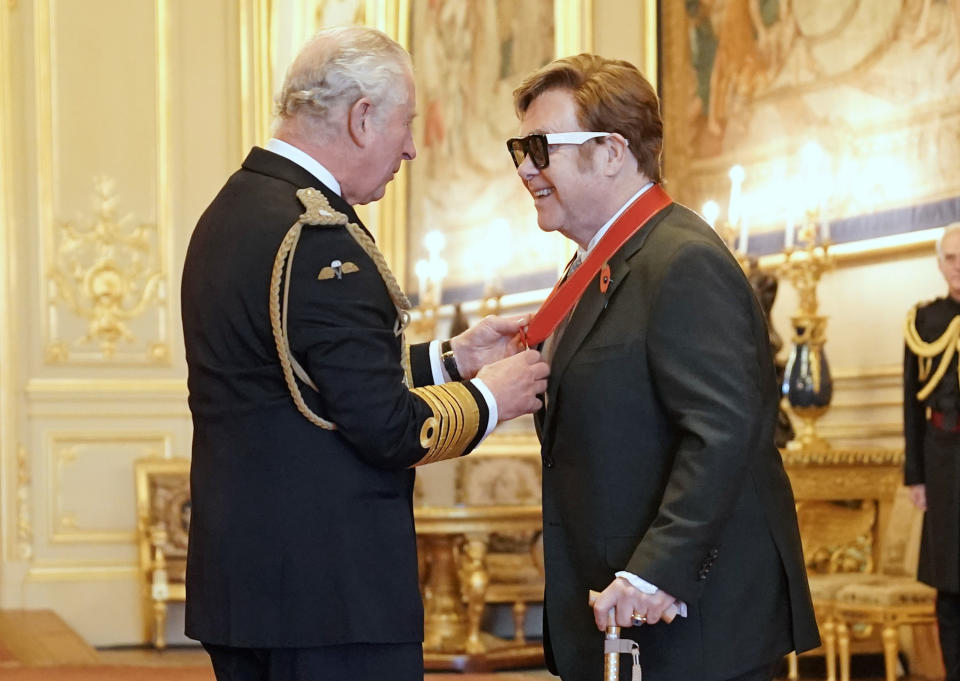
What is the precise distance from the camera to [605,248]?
264 cm

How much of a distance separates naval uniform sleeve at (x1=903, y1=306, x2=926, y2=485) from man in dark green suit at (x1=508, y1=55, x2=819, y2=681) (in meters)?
3.62

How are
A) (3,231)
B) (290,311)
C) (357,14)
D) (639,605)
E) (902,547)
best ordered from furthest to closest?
(357,14) < (3,231) < (902,547) < (290,311) < (639,605)

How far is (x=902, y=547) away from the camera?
6297 mm

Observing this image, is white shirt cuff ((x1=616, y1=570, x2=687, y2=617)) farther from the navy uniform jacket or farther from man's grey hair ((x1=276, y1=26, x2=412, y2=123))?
the navy uniform jacket

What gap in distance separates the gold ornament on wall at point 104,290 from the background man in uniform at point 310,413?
7024mm

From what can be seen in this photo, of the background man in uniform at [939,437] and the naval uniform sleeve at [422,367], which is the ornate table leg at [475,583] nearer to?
the background man in uniform at [939,437]

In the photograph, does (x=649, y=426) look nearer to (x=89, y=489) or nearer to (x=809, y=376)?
(x=809, y=376)

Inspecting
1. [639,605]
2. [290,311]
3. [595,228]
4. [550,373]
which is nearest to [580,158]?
[595,228]

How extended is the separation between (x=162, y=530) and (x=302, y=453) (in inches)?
261

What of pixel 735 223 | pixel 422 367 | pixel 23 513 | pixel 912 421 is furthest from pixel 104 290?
pixel 422 367

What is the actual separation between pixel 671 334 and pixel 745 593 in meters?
0.47

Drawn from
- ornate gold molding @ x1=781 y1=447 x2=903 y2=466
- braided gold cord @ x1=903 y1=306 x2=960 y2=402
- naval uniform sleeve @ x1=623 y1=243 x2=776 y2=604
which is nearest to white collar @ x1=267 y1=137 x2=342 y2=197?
naval uniform sleeve @ x1=623 y1=243 x2=776 y2=604

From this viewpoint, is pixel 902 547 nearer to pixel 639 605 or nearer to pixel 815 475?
pixel 815 475

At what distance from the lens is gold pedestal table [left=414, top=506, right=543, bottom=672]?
7.14 metres
